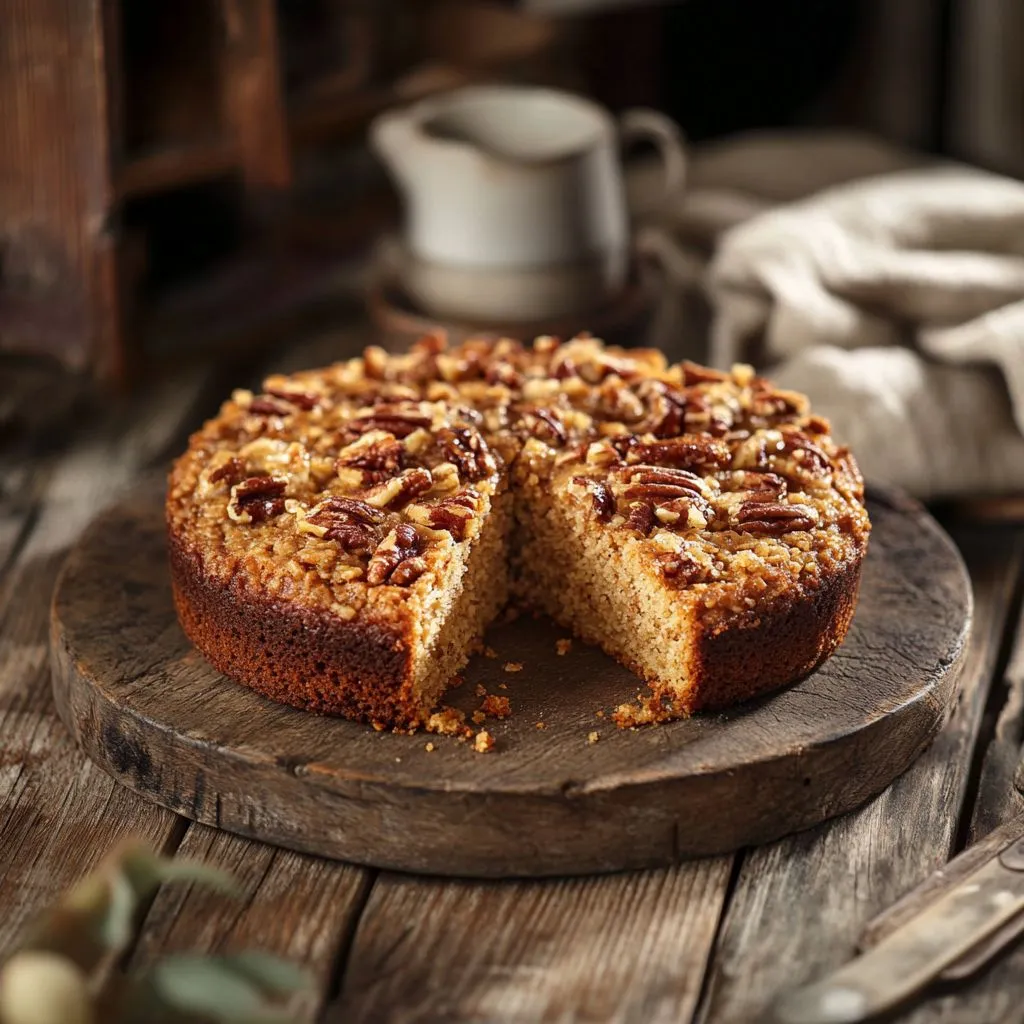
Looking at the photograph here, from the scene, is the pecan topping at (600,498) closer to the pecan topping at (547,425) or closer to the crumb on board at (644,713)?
the pecan topping at (547,425)

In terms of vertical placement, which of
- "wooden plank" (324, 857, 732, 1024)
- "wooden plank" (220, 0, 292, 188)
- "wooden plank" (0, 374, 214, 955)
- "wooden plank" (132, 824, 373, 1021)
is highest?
"wooden plank" (220, 0, 292, 188)

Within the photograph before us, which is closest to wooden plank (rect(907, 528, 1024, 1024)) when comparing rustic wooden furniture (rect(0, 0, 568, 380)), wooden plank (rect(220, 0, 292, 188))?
wooden plank (rect(220, 0, 292, 188))

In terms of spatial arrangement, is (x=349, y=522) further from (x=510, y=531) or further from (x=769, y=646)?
(x=769, y=646)

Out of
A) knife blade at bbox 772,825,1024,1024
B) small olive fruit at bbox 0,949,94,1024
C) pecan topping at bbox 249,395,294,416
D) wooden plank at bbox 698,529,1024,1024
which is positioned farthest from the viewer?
pecan topping at bbox 249,395,294,416

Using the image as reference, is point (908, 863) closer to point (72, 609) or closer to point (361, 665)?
point (361, 665)

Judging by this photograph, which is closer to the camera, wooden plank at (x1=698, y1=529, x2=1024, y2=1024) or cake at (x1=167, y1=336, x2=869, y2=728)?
wooden plank at (x1=698, y1=529, x2=1024, y2=1024)

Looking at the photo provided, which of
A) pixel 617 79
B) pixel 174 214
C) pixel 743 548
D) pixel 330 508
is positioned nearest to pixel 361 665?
pixel 330 508

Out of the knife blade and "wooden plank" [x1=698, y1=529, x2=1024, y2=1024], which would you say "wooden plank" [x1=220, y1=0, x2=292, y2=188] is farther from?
the knife blade

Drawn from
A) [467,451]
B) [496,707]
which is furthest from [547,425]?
[496,707]
